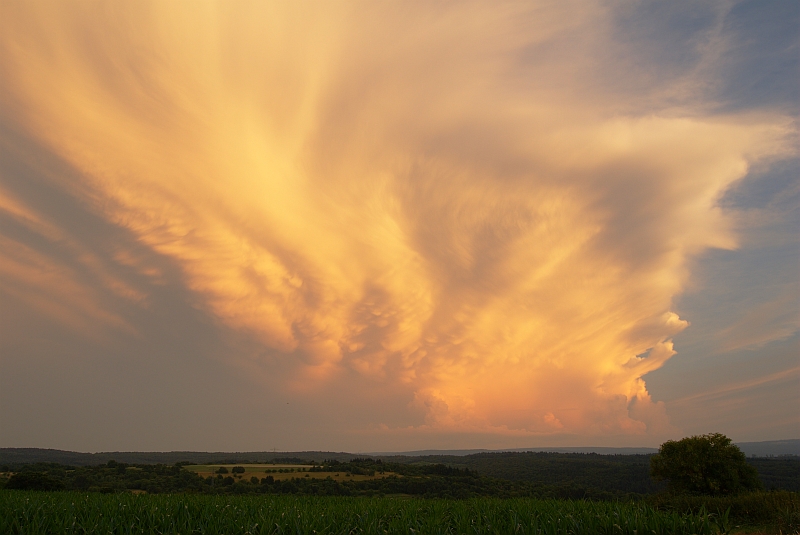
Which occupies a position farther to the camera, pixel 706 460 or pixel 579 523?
pixel 706 460

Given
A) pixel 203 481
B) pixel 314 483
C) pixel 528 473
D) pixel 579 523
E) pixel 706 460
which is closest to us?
pixel 579 523

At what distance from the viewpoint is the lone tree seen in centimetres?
6719

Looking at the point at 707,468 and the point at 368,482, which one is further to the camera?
the point at 368,482

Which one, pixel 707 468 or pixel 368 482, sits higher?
pixel 707 468

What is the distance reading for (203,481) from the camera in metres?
94.1

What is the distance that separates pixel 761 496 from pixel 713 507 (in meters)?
3.77

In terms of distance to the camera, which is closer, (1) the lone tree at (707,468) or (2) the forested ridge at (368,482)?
(1) the lone tree at (707,468)

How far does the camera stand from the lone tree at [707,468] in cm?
6719

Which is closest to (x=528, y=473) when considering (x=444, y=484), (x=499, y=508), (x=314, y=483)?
(x=444, y=484)

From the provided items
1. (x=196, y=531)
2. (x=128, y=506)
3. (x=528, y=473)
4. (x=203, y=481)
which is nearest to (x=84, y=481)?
(x=203, y=481)

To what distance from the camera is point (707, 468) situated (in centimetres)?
6838

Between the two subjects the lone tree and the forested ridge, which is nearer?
the lone tree

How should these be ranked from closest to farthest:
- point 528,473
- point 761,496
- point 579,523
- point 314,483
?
point 579,523
point 761,496
point 314,483
point 528,473

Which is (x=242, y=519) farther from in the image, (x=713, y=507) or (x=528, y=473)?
(x=528, y=473)
